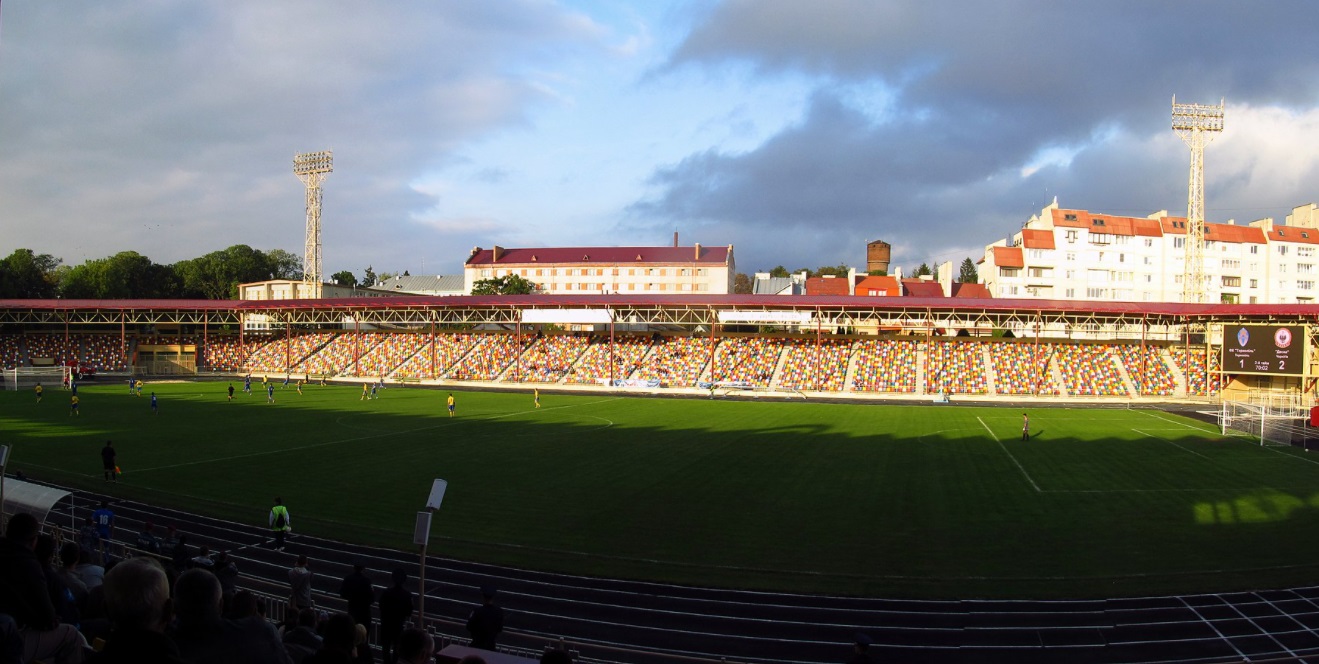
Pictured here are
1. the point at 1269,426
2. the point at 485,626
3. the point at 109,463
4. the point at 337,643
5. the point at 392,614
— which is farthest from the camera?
the point at 1269,426

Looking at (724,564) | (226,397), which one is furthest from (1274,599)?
(226,397)

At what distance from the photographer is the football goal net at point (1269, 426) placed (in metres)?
32.2

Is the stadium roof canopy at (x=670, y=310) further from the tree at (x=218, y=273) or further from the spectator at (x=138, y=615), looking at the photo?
the spectator at (x=138, y=615)

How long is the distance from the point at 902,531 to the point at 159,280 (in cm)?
11587

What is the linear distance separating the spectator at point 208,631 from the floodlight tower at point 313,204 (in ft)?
→ 256

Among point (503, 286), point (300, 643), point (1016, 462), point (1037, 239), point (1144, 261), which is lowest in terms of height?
point (1016, 462)

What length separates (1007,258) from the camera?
8231 centimetres

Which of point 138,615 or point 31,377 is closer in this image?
point 138,615

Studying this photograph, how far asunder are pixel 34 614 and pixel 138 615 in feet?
6.32

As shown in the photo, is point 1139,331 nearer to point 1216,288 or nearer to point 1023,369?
point 1023,369

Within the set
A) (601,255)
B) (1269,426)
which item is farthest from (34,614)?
(601,255)

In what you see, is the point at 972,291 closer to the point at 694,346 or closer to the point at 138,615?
the point at 694,346

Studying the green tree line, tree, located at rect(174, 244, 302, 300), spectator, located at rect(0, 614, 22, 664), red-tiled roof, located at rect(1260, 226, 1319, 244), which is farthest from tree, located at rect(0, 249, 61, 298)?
red-tiled roof, located at rect(1260, 226, 1319, 244)

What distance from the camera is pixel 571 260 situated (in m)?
101
